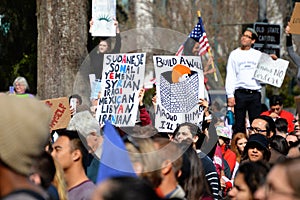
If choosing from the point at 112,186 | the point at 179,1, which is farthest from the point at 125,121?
the point at 179,1

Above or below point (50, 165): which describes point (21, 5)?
above

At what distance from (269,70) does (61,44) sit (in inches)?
116

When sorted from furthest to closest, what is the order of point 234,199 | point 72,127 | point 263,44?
point 263,44
point 72,127
point 234,199

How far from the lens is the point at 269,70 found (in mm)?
13914

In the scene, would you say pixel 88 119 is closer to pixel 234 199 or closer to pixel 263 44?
pixel 234 199

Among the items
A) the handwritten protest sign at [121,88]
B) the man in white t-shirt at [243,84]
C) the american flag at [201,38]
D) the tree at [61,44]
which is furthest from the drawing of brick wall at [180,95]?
the tree at [61,44]

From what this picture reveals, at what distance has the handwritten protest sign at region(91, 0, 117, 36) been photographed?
11633mm

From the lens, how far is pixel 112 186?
376 centimetres

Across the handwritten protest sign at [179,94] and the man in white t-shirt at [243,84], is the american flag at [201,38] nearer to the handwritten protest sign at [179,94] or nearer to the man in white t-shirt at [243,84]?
the man in white t-shirt at [243,84]

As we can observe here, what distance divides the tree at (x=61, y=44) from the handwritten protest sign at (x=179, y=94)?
116 inches

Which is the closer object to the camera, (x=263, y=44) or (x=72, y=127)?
(x=72, y=127)

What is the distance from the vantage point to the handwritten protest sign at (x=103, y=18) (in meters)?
11.6

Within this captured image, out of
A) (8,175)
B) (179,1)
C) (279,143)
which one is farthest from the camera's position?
(179,1)

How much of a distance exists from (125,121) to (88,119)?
1621 millimetres
